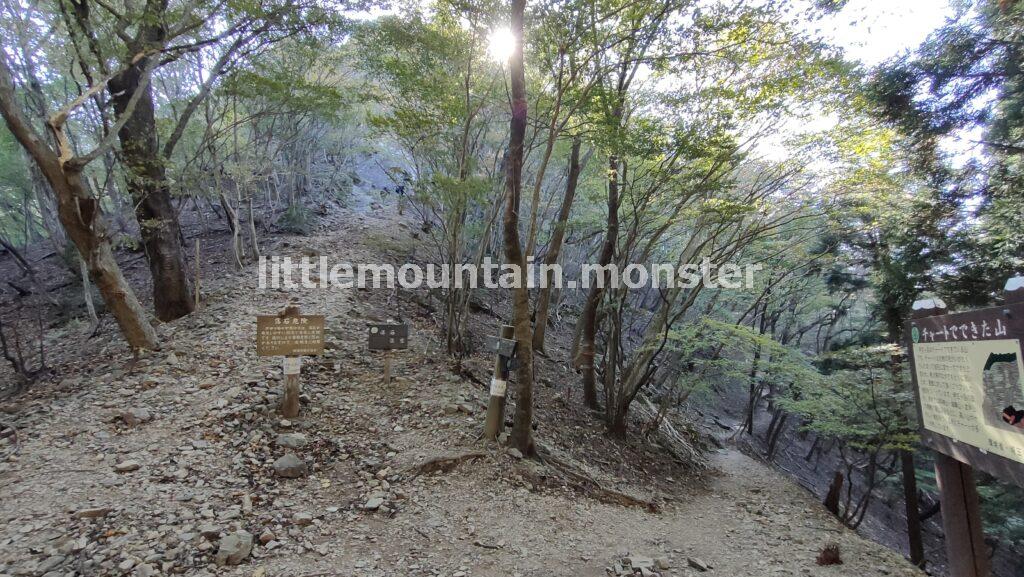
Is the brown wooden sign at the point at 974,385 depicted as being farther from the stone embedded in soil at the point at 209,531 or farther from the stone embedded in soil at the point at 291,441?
the stone embedded in soil at the point at 291,441

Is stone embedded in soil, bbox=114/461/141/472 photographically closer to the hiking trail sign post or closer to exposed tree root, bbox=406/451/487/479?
exposed tree root, bbox=406/451/487/479

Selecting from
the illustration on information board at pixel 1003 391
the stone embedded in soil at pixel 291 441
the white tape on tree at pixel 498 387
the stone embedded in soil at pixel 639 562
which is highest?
the illustration on information board at pixel 1003 391

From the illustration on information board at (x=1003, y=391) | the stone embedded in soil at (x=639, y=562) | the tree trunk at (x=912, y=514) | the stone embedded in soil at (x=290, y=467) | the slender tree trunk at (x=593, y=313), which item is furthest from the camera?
the tree trunk at (x=912, y=514)

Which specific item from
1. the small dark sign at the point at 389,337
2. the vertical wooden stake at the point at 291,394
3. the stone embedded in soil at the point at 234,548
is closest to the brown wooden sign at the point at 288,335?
the vertical wooden stake at the point at 291,394

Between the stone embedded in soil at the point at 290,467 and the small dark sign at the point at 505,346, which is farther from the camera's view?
the small dark sign at the point at 505,346

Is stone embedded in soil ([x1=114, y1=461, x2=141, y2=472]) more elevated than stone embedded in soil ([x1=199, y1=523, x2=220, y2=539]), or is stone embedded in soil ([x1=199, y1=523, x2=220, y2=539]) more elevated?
→ stone embedded in soil ([x1=114, y1=461, x2=141, y2=472])

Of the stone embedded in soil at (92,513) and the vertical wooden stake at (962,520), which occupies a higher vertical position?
the vertical wooden stake at (962,520)

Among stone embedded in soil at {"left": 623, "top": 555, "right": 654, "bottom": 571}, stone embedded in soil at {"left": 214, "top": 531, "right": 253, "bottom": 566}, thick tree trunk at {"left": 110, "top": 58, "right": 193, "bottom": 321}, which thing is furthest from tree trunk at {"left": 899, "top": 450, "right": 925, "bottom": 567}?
thick tree trunk at {"left": 110, "top": 58, "right": 193, "bottom": 321}

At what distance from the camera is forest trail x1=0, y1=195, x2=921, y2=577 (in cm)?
327

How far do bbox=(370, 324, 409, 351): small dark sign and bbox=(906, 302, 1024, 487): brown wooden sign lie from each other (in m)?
5.56

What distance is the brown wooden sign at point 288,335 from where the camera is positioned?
4895 millimetres

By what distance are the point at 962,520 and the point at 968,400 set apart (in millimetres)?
Answer: 973

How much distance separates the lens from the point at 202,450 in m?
4.24

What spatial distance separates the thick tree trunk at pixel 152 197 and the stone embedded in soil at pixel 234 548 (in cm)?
600
